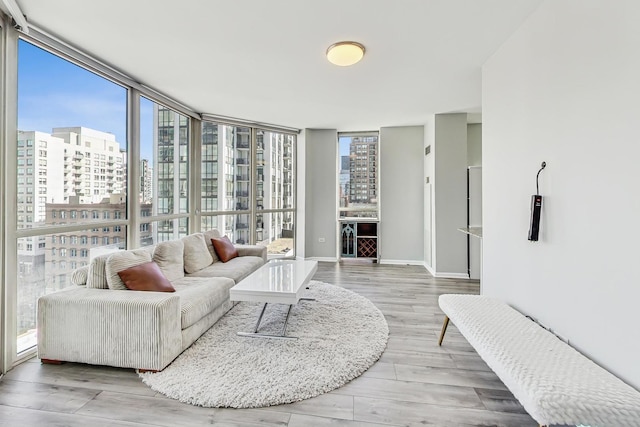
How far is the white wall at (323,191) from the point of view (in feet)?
20.2

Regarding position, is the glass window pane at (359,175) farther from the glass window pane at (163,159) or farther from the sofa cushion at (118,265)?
the sofa cushion at (118,265)

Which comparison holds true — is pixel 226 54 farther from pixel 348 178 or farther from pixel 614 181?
pixel 348 178

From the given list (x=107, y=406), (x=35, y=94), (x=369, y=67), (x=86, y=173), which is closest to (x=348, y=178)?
(x=369, y=67)

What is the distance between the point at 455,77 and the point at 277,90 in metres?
2.20

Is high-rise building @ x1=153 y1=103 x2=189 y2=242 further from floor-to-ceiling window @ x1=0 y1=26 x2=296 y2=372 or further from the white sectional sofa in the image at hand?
the white sectional sofa

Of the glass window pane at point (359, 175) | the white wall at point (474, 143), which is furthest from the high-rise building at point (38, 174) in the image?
the white wall at point (474, 143)

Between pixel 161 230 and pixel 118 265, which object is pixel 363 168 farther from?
pixel 118 265

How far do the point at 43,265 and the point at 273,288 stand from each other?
78.8 inches

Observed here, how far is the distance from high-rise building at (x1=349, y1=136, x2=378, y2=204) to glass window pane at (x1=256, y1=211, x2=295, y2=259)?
4.87 feet

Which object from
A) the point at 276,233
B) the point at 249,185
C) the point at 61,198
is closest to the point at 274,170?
the point at 249,185

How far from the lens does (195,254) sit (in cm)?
368

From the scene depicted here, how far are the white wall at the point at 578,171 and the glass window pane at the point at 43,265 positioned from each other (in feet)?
13.1

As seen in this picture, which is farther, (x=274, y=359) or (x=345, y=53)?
(x=345, y=53)

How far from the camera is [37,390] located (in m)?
1.96
